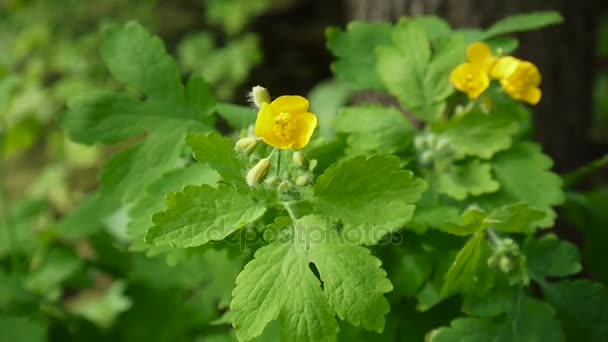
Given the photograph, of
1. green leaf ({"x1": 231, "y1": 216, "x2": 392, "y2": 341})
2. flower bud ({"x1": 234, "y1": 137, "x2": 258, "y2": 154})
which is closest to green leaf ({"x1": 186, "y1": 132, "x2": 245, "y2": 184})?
flower bud ({"x1": 234, "y1": 137, "x2": 258, "y2": 154})

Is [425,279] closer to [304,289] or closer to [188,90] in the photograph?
[304,289]

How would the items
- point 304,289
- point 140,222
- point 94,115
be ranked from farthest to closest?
point 94,115
point 140,222
point 304,289

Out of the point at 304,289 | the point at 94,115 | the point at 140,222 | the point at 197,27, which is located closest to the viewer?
the point at 304,289

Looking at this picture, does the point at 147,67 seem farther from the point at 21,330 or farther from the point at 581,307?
the point at 581,307

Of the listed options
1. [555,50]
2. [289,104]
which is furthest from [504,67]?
[555,50]

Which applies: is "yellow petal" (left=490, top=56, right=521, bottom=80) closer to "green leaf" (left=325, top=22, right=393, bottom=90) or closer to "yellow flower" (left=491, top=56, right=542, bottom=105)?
"yellow flower" (left=491, top=56, right=542, bottom=105)

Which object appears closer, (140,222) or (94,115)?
(140,222)

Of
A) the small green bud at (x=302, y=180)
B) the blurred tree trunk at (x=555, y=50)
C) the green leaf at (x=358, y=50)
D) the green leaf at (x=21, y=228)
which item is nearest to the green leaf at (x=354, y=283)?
the small green bud at (x=302, y=180)

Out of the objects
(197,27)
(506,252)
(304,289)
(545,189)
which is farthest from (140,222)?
(197,27)
